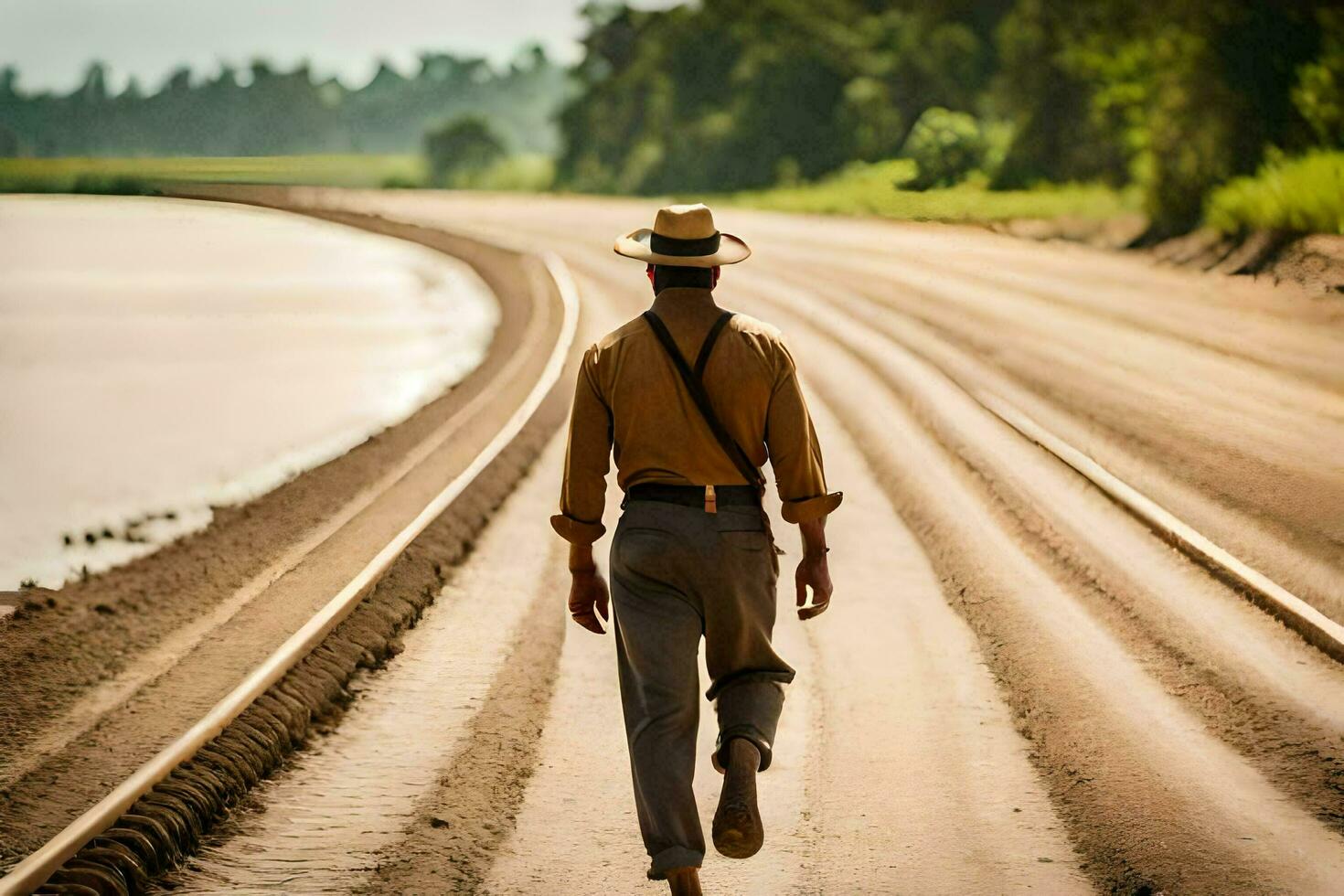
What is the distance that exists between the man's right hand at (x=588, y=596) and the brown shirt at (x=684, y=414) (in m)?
0.14

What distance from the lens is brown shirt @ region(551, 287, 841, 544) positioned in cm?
414

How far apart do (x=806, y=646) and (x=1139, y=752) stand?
1.84 m

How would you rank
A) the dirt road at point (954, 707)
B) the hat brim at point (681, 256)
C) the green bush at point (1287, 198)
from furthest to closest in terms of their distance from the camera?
1. the green bush at point (1287, 198)
2. the dirt road at point (954, 707)
3. the hat brim at point (681, 256)

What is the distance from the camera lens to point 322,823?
5176mm

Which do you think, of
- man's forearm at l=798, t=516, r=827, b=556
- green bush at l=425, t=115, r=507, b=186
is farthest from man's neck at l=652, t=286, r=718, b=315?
green bush at l=425, t=115, r=507, b=186

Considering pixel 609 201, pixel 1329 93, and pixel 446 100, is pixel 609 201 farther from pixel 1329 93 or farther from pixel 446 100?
pixel 446 100

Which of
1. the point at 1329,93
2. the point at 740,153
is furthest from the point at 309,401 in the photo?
the point at 740,153

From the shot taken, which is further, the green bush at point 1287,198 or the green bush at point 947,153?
the green bush at point 947,153

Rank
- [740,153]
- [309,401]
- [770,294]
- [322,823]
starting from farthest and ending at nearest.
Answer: [740,153] → [770,294] → [309,401] → [322,823]

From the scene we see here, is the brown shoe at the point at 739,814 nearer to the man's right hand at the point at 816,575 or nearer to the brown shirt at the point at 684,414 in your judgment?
the man's right hand at the point at 816,575

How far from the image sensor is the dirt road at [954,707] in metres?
4.87

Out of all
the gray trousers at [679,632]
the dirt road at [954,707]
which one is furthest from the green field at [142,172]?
the gray trousers at [679,632]

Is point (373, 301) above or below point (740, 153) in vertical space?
below

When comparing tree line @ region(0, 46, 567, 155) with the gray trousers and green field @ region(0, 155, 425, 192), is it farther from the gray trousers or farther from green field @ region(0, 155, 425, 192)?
the gray trousers
